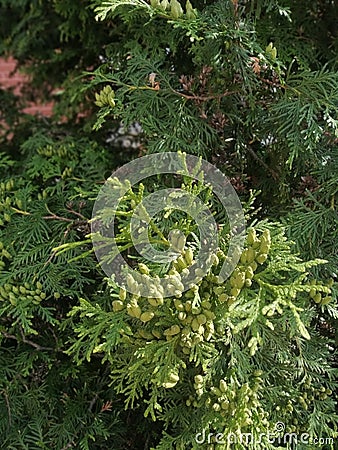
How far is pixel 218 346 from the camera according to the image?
0.90 m

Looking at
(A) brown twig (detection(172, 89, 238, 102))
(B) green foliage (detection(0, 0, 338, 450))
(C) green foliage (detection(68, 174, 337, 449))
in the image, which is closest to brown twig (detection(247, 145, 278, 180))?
(B) green foliage (detection(0, 0, 338, 450))

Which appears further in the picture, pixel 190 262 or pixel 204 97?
pixel 204 97

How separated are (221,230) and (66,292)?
0.31 meters

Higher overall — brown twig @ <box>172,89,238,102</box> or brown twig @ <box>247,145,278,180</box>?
brown twig @ <box>172,89,238,102</box>

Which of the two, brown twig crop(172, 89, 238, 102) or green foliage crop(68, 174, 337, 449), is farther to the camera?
brown twig crop(172, 89, 238, 102)

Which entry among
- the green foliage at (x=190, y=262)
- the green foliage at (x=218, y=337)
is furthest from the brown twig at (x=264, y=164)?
the green foliage at (x=218, y=337)

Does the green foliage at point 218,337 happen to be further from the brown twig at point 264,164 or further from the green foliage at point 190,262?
the brown twig at point 264,164

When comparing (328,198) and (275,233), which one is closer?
(275,233)

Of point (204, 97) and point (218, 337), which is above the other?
point (204, 97)

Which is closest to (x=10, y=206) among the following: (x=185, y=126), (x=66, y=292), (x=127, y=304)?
(x=66, y=292)

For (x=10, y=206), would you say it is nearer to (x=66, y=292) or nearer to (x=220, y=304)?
(x=66, y=292)

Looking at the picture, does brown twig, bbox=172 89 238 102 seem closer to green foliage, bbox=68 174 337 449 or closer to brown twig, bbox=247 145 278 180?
brown twig, bbox=247 145 278 180

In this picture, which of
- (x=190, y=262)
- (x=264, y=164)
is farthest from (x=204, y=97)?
(x=190, y=262)

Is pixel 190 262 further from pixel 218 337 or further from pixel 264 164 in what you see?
pixel 264 164
